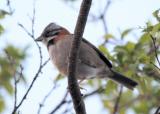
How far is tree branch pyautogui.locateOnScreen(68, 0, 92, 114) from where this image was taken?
4.17 m

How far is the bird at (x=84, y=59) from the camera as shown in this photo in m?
5.94

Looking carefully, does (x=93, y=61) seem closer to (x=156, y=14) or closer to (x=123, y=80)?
(x=123, y=80)

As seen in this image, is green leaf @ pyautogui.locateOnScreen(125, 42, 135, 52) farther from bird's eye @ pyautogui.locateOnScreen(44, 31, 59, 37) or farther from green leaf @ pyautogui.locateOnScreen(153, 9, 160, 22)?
green leaf @ pyautogui.locateOnScreen(153, 9, 160, 22)

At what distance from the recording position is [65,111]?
17.8 feet

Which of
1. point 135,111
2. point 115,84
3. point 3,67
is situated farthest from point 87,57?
point 3,67

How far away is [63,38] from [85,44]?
301 millimetres

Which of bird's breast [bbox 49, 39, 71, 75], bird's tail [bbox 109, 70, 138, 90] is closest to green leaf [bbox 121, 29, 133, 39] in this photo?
bird's tail [bbox 109, 70, 138, 90]

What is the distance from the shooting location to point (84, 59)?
5.99 metres

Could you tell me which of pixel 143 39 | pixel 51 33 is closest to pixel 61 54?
pixel 51 33

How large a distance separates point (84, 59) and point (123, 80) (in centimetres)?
62

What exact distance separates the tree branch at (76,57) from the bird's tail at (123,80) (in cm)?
155

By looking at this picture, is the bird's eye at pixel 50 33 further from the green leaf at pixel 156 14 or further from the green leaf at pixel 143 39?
the green leaf at pixel 156 14

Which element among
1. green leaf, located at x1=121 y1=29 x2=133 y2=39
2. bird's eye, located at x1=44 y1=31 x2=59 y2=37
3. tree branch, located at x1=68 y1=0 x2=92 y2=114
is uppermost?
bird's eye, located at x1=44 y1=31 x2=59 y2=37

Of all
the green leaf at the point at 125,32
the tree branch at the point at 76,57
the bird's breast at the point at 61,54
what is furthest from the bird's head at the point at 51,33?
the tree branch at the point at 76,57
